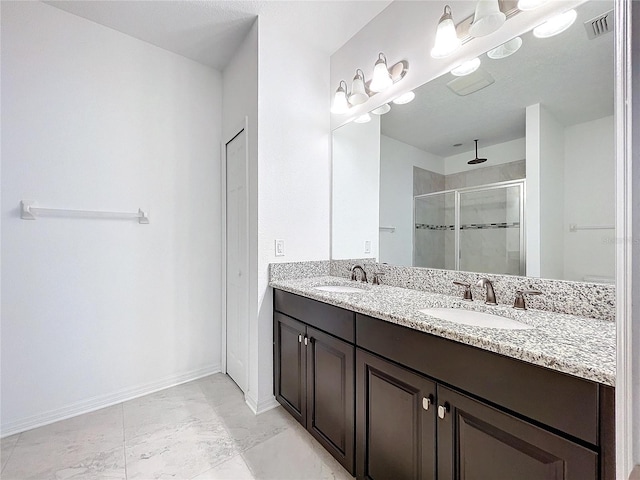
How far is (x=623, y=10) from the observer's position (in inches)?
12.8

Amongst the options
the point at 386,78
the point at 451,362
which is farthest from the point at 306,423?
the point at 386,78

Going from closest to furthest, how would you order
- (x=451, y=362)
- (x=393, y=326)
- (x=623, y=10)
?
(x=623, y=10) → (x=451, y=362) → (x=393, y=326)

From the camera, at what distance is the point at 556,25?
3.77ft

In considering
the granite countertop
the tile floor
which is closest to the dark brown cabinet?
the tile floor

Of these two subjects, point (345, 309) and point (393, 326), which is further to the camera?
point (345, 309)

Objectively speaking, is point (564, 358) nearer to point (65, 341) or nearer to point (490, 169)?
point (490, 169)

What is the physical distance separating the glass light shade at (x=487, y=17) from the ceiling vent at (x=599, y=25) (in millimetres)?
298

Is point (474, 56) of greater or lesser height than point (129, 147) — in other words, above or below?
above

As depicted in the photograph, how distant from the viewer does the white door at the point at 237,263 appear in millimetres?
2098

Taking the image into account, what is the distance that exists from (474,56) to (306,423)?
2.09 meters

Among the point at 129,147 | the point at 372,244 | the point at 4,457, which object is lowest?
the point at 4,457

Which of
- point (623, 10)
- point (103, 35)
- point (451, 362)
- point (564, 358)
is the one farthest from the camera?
point (103, 35)

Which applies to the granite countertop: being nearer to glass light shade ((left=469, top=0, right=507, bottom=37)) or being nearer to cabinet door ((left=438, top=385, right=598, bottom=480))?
cabinet door ((left=438, top=385, right=598, bottom=480))

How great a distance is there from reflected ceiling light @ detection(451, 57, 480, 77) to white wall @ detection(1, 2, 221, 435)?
186 cm
